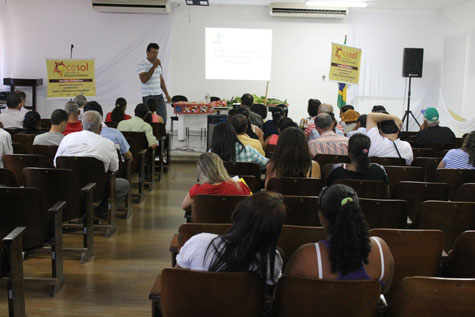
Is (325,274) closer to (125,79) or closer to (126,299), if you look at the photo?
(126,299)

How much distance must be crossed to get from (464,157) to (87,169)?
130 inches

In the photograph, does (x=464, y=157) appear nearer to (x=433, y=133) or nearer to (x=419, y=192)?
(x=419, y=192)

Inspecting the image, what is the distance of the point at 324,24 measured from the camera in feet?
41.1

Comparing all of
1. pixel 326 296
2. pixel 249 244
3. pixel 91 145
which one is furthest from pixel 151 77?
pixel 326 296

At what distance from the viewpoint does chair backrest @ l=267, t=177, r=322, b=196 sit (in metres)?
3.74

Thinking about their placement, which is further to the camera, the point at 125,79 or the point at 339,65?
the point at 125,79

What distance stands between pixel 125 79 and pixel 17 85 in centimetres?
246

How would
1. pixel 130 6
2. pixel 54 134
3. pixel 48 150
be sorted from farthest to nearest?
pixel 130 6, pixel 54 134, pixel 48 150

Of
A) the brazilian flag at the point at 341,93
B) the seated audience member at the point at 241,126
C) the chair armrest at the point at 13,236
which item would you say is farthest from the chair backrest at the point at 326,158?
the brazilian flag at the point at 341,93

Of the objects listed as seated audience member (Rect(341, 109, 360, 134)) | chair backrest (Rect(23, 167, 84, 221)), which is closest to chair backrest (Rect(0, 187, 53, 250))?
chair backrest (Rect(23, 167, 84, 221))

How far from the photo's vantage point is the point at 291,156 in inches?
156

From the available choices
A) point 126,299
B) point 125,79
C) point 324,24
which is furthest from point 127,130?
point 324,24

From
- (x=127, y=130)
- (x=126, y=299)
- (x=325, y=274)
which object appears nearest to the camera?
(x=325, y=274)

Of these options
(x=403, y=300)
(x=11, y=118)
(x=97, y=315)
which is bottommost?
(x=97, y=315)
